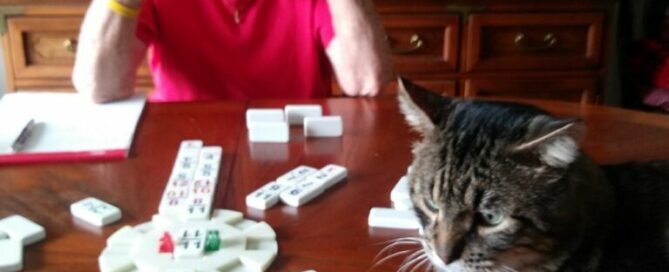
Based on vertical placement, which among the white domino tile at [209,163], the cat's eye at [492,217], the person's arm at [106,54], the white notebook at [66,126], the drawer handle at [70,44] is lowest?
the drawer handle at [70,44]

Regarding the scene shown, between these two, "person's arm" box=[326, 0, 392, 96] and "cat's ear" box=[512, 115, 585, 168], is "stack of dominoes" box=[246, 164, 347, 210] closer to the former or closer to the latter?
"cat's ear" box=[512, 115, 585, 168]

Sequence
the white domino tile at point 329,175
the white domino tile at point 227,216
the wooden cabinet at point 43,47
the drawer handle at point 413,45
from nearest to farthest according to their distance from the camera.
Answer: the white domino tile at point 227,216
the white domino tile at point 329,175
the wooden cabinet at point 43,47
the drawer handle at point 413,45

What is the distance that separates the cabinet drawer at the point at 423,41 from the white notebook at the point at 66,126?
102 centimetres

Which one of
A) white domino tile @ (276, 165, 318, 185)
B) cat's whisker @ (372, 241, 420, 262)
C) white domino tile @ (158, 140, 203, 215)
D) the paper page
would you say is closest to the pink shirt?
the paper page

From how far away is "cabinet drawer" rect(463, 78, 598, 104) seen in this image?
239 centimetres

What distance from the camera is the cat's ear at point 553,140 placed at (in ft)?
2.42

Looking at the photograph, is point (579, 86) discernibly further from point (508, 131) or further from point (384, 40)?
point (508, 131)

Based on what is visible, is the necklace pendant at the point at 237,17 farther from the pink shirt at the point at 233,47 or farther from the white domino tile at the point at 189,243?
the white domino tile at the point at 189,243

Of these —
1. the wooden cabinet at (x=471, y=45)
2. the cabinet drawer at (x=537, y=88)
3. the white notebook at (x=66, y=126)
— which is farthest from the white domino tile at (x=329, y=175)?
the cabinet drawer at (x=537, y=88)

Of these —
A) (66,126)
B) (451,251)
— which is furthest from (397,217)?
(66,126)

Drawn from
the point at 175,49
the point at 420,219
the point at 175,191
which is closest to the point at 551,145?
the point at 420,219

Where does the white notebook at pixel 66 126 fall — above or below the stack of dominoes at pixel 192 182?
above

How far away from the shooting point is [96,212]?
974 millimetres

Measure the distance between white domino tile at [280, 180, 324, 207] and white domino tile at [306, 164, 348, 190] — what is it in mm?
12
